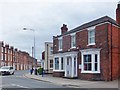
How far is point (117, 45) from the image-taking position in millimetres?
28156

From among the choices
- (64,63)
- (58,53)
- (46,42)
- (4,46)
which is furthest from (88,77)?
(4,46)

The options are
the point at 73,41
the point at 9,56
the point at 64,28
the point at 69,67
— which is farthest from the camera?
the point at 9,56

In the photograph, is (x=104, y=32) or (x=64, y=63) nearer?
(x=104, y=32)

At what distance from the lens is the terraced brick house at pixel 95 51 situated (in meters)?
26.0

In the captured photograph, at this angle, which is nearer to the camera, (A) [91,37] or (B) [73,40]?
(A) [91,37]

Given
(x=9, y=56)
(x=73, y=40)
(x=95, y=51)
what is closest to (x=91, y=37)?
(x=95, y=51)

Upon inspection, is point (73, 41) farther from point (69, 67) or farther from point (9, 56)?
point (9, 56)

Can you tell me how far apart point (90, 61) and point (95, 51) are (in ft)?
4.83

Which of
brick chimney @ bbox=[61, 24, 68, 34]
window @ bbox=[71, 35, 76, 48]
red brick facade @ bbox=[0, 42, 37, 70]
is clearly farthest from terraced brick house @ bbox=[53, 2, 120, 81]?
red brick facade @ bbox=[0, 42, 37, 70]

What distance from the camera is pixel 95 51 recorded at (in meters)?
26.9

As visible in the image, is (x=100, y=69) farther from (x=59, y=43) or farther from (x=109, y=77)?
(x=59, y=43)

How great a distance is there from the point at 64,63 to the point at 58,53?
2.42 metres

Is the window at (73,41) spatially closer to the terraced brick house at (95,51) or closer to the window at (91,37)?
the terraced brick house at (95,51)

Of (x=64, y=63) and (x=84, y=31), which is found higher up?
(x=84, y=31)
